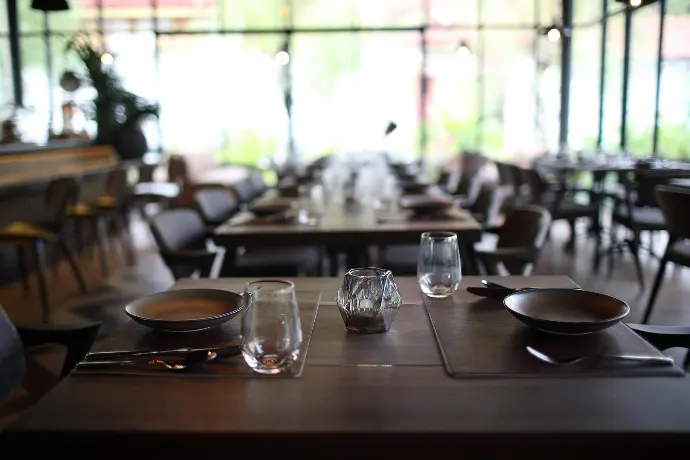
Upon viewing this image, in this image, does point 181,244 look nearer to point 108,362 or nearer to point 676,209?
point 108,362

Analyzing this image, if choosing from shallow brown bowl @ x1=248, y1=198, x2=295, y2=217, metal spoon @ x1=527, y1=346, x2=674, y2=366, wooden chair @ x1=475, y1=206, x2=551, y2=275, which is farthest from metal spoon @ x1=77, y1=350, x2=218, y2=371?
shallow brown bowl @ x1=248, y1=198, x2=295, y2=217

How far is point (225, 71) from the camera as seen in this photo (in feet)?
35.1

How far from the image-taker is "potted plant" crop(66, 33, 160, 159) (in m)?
8.32

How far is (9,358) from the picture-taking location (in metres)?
1.66

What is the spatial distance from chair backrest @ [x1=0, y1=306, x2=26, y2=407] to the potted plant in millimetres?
6952

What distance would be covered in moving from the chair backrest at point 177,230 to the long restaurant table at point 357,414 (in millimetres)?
1917

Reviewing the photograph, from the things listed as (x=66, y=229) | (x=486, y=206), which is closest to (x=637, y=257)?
(x=486, y=206)

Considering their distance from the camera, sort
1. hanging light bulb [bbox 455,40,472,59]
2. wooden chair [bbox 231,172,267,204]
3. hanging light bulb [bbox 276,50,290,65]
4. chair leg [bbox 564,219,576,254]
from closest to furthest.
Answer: wooden chair [bbox 231,172,267,204], chair leg [bbox 564,219,576,254], hanging light bulb [bbox 455,40,472,59], hanging light bulb [bbox 276,50,290,65]

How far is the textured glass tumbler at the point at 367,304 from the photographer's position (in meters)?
1.47

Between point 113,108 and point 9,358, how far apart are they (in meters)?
7.64

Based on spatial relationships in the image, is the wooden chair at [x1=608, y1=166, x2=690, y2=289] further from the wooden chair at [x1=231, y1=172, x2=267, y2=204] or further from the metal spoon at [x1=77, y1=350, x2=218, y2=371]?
the metal spoon at [x1=77, y1=350, x2=218, y2=371]

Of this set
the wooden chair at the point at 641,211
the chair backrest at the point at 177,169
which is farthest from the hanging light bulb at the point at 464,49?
the wooden chair at the point at 641,211

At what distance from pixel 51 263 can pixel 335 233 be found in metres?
3.89

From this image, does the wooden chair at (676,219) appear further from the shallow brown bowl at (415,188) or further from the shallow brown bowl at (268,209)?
the shallow brown bowl at (268,209)
